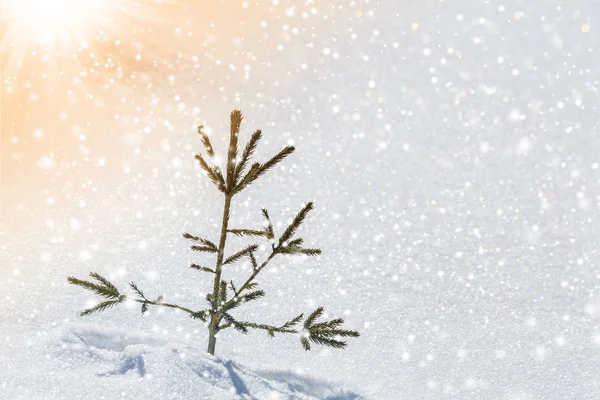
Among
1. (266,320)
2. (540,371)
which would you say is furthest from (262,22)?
(540,371)

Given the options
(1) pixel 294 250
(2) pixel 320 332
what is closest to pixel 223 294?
(1) pixel 294 250

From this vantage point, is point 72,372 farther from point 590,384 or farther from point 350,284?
point 590,384

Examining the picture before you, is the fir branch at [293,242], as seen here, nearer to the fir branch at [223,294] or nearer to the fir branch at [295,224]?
the fir branch at [295,224]

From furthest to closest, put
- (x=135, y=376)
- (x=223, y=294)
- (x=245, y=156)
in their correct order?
1. (x=223, y=294)
2. (x=245, y=156)
3. (x=135, y=376)

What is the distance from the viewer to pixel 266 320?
4.90m

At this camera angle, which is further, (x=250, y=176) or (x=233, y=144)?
(x=250, y=176)

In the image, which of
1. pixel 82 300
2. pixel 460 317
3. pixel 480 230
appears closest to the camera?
pixel 82 300

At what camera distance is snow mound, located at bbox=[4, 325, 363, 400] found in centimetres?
303

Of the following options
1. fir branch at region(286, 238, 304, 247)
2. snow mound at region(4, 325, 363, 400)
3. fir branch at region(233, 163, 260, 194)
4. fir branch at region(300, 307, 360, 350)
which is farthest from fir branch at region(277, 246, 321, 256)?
snow mound at region(4, 325, 363, 400)

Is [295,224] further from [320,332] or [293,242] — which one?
[320,332]

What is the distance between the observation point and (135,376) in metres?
3.19

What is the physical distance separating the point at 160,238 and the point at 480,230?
338 cm

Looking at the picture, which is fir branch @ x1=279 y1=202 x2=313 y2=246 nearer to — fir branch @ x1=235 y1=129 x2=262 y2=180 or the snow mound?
fir branch @ x1=235 y1=129 x2=262 y2=180

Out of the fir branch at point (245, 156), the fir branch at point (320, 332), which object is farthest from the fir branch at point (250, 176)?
the fir branch at point (320, 332)
